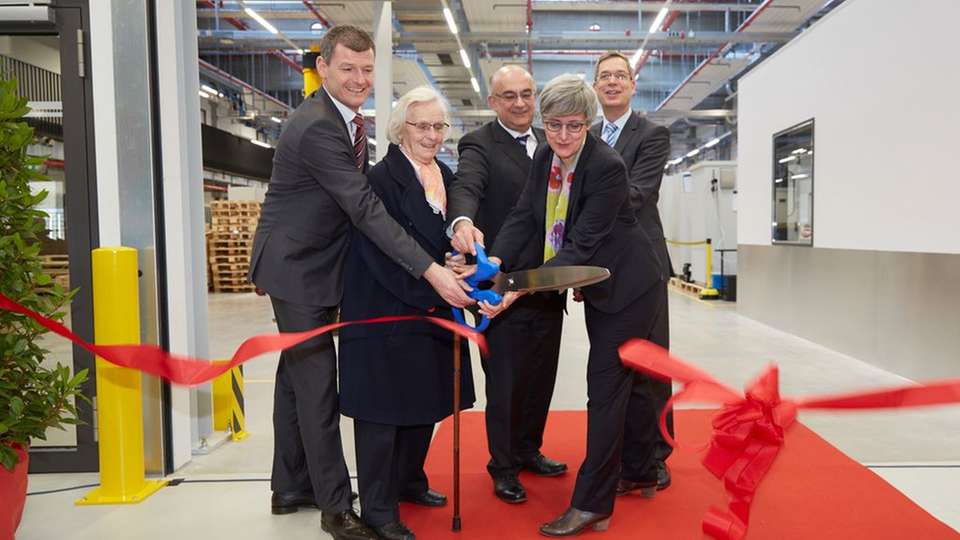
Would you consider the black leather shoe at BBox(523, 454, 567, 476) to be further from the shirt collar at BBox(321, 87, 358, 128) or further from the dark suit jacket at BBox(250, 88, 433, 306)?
the shirt collar at BBox(321, 87, 358, 128)

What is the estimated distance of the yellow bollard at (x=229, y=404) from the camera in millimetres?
3920

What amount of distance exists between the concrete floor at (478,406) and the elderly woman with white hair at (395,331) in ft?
1.50

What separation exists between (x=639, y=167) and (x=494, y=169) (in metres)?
0.58

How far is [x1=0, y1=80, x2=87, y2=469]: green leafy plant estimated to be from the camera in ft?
7.57

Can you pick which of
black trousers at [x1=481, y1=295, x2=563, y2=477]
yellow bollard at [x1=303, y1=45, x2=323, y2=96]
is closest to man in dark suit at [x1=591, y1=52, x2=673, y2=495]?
black trousers at [x1=481, y1=295, x2=563, y2=477]

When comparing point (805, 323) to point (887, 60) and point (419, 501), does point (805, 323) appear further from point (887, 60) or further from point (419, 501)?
point (419, 501)

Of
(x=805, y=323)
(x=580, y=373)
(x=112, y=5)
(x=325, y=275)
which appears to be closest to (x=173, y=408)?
(x=325, y=275)

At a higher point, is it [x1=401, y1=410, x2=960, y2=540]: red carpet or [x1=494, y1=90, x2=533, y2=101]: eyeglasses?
[x1=494, y1=90, x2=533, y2=101]: eyeglasses

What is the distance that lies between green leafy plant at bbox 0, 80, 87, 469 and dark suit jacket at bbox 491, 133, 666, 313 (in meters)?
1.56

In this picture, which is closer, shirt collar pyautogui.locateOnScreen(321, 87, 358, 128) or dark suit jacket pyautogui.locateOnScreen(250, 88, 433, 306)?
dark suit jacket pyautogui.locateOnScreen(250, 88, 433, 306)

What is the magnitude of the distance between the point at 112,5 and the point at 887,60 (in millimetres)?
5287

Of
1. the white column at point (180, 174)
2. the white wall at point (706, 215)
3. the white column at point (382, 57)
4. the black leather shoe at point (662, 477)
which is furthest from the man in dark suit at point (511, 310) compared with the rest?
the white wall at point (706, 215)

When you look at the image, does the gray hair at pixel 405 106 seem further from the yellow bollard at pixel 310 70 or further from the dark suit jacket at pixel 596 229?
the yellow bollard at pixel 310 70

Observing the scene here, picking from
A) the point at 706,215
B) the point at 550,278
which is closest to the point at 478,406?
the point at 550,278
